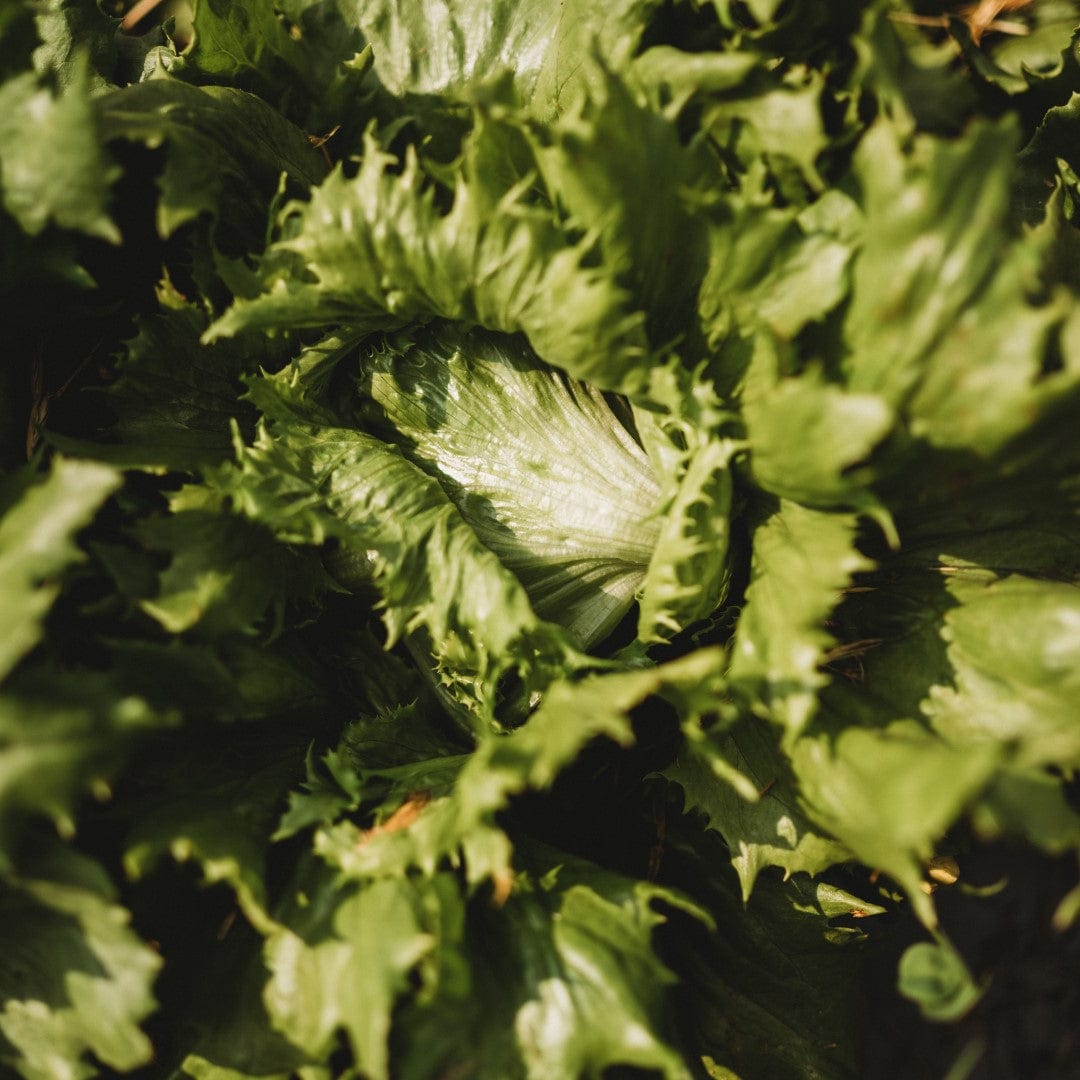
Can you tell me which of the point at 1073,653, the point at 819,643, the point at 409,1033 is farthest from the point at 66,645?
the point at 1073,653

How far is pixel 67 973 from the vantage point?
1098 mm

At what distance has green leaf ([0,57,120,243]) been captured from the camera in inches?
40.8

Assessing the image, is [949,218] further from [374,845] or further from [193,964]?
[193,964]

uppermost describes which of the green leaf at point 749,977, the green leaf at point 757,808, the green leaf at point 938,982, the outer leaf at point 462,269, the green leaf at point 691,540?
the outer leaf at point 462,269

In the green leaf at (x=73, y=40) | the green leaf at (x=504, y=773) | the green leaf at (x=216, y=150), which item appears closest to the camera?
the green leaf at (x=504, y=773)

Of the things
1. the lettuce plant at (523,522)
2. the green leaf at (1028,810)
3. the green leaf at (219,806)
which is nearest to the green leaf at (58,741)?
the lettuce plant at (523,522)

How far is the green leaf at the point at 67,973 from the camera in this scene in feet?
3.43

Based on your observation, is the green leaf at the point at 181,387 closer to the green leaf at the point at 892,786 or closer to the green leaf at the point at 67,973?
the green leaf at the point at 67,973

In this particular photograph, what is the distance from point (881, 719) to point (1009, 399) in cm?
42

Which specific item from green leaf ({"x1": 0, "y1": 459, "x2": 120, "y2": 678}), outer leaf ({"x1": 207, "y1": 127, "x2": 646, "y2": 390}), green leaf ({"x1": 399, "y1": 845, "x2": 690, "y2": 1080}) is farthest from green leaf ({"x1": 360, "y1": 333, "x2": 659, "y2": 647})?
green leaf ({"x1": 0, "y1": 459, "x2": 120, "y2": 678})

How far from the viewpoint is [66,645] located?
126 centimetres

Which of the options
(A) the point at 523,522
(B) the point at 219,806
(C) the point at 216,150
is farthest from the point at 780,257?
(B) the point at 219,806

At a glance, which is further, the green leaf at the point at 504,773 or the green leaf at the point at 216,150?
the green leaf at the point at 216,150

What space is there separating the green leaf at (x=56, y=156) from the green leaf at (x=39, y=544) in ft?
0.87
